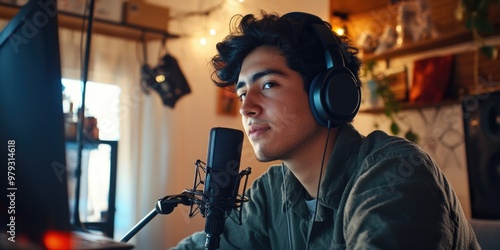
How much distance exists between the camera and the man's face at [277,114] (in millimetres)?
1042

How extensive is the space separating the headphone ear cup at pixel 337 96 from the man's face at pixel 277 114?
0.31ft

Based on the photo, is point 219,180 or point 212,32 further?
point 212,32

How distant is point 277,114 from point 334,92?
156 mm

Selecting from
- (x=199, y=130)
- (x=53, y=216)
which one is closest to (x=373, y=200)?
(x=53, y=216)

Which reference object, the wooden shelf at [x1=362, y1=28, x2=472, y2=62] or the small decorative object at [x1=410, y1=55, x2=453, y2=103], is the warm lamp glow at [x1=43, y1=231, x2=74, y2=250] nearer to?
→ the wooden shelf at [x1=362, y1=28, x2=472, y2=62]

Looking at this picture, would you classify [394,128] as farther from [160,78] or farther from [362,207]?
[362,207]

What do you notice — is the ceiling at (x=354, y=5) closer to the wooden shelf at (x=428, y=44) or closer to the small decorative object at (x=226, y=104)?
the wooden shelf at (x=428, y=44)

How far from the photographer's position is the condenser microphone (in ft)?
2.67

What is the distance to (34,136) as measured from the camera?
0.54m

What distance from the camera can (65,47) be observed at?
2.77 m

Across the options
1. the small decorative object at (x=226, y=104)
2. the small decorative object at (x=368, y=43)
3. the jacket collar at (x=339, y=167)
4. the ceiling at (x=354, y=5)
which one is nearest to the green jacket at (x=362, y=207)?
the jacket collar at (x=339, y=167)

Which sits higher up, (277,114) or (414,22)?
(414,22)

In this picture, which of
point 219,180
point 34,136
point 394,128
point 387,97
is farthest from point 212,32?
point 34,136

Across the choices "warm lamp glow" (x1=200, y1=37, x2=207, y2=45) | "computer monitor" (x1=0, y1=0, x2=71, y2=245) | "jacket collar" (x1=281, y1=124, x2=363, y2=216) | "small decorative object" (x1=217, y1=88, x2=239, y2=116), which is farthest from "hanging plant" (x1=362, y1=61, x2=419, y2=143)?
"computer monitor" (x1=0, y1=0, x2=71, y2=245)
